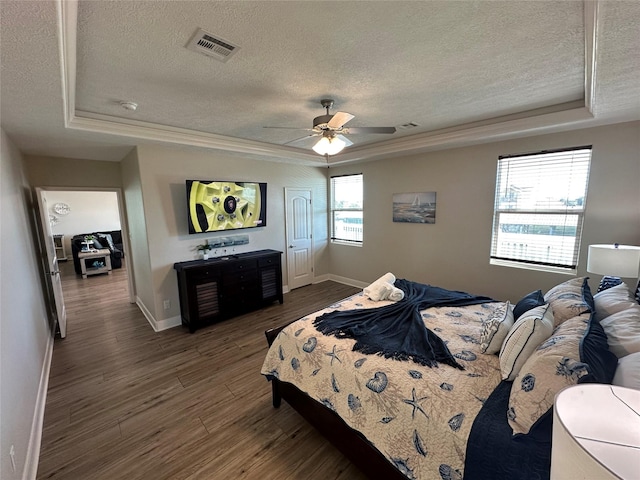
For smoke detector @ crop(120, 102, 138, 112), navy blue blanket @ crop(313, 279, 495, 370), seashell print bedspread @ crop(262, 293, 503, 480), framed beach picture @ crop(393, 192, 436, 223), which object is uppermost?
smoke detector @ crop(120, 102, 138, 112)

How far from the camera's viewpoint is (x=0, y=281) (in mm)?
1717

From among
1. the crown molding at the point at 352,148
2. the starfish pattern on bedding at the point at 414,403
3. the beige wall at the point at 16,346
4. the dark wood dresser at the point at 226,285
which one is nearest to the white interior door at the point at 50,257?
the beige wall at the point at 16,346

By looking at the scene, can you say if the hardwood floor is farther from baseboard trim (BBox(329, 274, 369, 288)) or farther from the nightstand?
baseboard trim (BBox(329, 274, 369, 288))

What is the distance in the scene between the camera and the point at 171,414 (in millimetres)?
2275

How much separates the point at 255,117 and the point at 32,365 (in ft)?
9.99

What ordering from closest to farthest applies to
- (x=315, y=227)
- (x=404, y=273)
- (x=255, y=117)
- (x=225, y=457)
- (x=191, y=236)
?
1. (x=225, y=457)
2. (x=255, y=117)
3. (x=191, y=236)
4. (x=404, y=273)
5. (x=315, y=227)

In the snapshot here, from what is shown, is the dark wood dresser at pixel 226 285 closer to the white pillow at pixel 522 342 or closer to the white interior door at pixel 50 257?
the white interior door at pixel 50 257

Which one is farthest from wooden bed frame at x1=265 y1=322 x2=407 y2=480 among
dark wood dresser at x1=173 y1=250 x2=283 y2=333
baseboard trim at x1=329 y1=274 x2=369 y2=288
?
baseboard trim at x1=329 y1=274 x2=369 y2=288

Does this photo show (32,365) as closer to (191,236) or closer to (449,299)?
(191,236)

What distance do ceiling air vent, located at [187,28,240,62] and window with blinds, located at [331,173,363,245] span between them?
3810 millimetres

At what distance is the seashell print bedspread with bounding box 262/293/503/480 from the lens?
132 centimetres

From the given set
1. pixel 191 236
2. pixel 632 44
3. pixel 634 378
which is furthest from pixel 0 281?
pixel 632 44

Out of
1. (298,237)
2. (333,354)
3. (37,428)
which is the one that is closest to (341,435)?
(333,354)

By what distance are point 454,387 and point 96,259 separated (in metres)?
8.41
